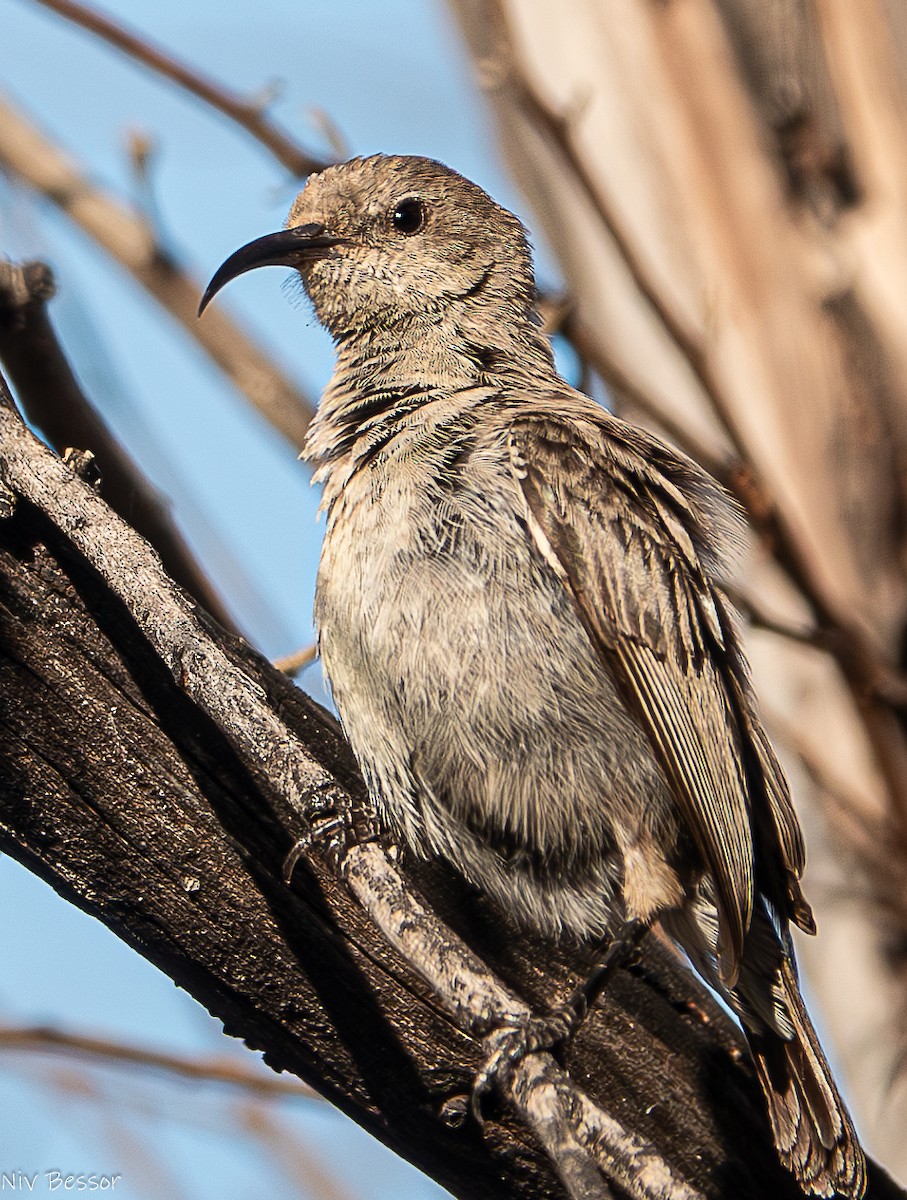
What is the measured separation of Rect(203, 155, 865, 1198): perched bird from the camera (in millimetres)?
3400

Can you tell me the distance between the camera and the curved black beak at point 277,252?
14.1 feet

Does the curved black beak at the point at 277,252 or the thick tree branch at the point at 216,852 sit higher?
the curved black beak at the point at 277,252

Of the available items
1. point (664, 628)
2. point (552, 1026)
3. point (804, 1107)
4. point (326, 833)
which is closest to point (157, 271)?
point (664, 628)

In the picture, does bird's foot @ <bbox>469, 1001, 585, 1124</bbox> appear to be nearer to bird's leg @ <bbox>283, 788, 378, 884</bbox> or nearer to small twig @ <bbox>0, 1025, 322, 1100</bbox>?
bird's leg @ <bbox>283, 788, 378, 884</bbox>

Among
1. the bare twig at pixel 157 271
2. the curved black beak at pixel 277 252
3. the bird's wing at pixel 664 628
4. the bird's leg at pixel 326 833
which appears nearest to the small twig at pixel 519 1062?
the bird's leg at pixel 326 833

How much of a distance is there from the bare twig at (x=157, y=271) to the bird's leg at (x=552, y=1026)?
2.41 metres

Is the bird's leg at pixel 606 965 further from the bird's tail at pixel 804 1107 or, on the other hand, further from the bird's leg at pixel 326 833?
the bird's leg at pixel 326 833

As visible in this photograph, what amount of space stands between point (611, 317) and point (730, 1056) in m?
3.37

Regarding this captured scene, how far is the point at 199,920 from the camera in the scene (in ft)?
10.0

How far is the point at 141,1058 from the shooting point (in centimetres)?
401

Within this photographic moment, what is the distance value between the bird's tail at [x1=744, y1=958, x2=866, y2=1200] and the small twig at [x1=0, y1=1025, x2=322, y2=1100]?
4.28 ft

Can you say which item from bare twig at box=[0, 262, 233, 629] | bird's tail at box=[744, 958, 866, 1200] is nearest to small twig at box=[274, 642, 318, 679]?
bare twig at box=[0, 262, 233, 629]

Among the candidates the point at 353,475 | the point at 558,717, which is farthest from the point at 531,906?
the point at 353,475

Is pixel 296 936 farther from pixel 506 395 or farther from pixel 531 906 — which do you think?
pixel 506 395
